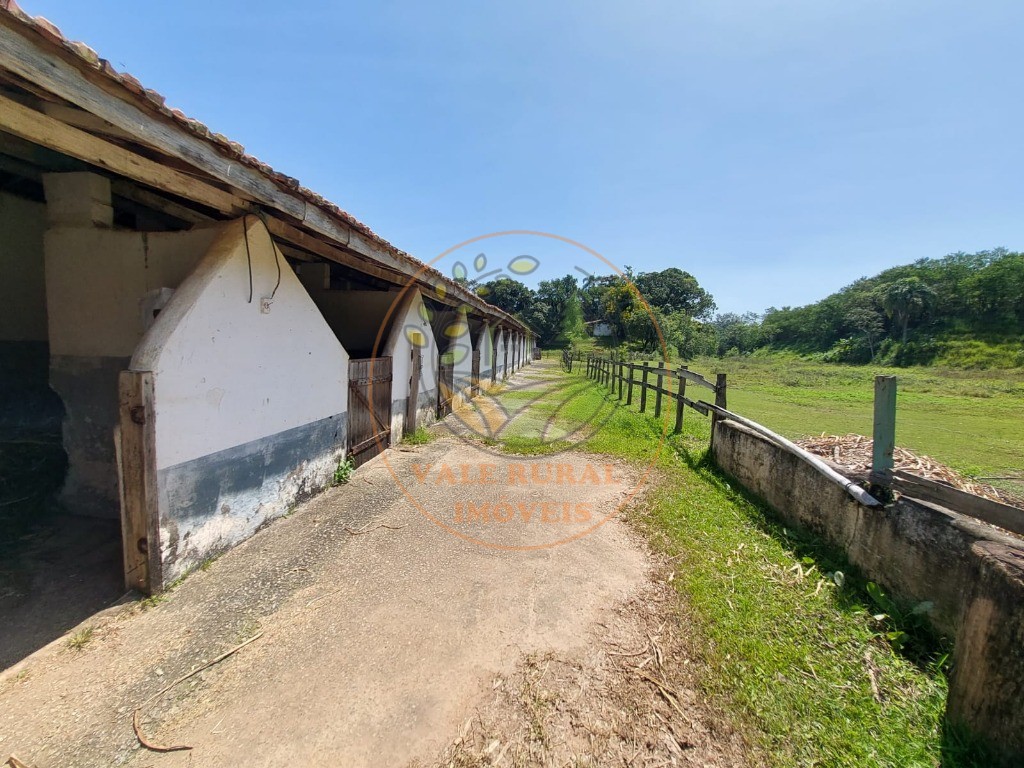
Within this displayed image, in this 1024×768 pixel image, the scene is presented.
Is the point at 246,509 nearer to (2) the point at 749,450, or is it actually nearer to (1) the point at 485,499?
(1) the point at 485,499

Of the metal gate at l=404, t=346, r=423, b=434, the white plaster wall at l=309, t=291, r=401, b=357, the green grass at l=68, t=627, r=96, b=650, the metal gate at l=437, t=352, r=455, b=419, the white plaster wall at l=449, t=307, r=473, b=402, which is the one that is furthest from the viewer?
the white plaster wall at l=449, t=307, r=473, b=402

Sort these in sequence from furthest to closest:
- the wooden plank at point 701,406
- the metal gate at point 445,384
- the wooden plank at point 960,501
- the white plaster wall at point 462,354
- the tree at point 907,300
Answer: the tree at point 907,300 → the white plaster wall at point 462,354 → the metal gate at point 445,384 → the wooden plank at point 701,406 → the wooden plank at point 960,501

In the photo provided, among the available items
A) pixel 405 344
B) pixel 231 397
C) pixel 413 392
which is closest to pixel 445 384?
pixel 413 392

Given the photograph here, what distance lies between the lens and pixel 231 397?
9.71ft

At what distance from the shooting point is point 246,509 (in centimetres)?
314

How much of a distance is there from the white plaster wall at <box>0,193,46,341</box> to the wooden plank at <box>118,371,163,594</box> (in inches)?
97.4

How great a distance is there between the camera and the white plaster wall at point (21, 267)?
3311 mm

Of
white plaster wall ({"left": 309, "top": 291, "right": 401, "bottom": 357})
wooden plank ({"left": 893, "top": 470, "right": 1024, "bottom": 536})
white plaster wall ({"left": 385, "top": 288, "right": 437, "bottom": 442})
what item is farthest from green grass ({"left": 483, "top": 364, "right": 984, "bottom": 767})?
white plaster wall ({"left": 309, "top": 291, "right": 401, "bottom": 357})

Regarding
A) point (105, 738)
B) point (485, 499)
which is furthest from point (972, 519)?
point (105, 738)

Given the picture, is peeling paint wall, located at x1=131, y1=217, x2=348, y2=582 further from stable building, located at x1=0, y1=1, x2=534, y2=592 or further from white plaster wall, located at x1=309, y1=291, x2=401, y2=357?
white plaster wall, located at x1=309, y1=291, x2=401, y2=357

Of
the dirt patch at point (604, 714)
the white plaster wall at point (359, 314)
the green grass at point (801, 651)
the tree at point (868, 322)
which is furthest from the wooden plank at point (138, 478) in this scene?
the tree at point (868, 322)

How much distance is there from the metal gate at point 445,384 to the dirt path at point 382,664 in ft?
15.9

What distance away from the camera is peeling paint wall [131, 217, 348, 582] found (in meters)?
2.50

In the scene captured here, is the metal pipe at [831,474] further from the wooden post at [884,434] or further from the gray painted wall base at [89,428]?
the gray painted wall base at [89,428]
